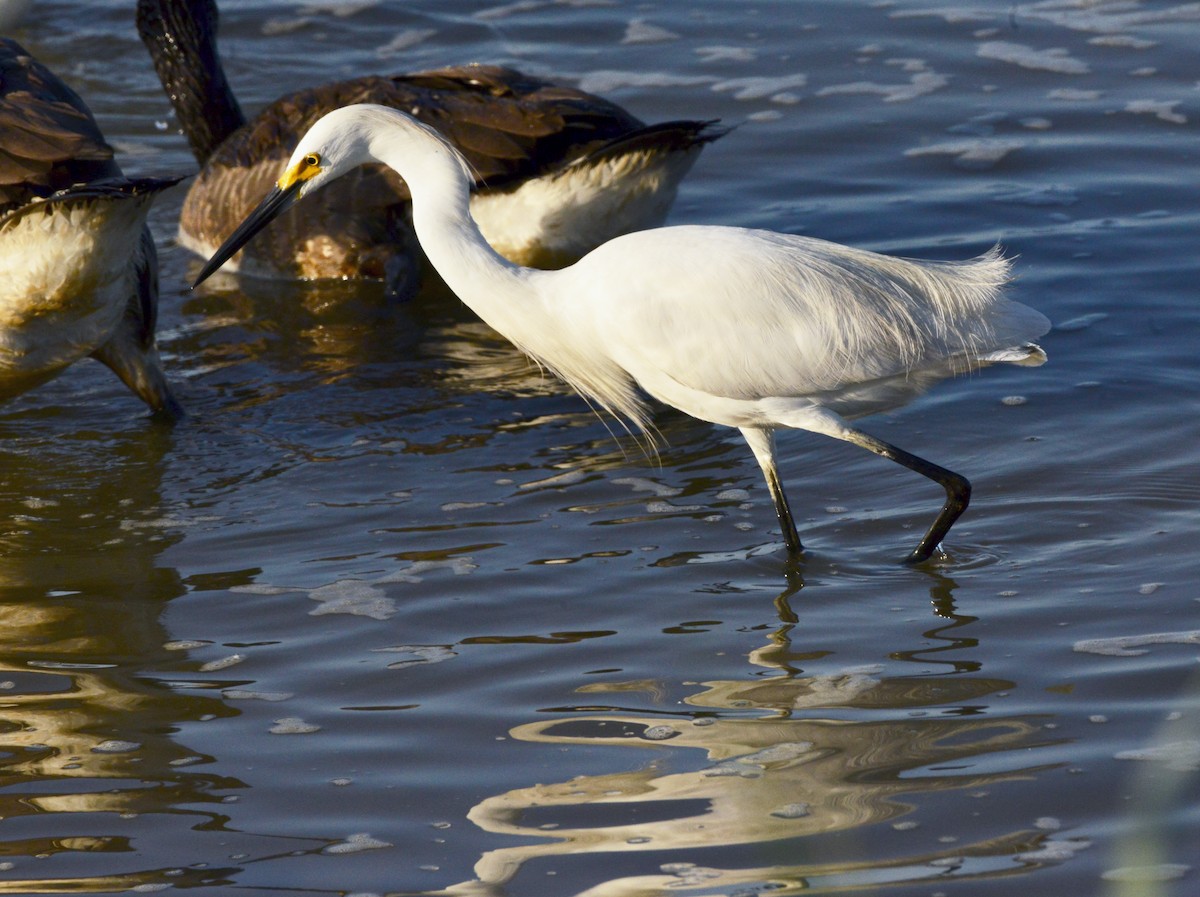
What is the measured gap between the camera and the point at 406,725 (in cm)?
424

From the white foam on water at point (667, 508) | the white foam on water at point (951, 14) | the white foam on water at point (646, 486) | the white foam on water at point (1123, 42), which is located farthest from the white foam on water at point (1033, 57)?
the white foam on water at point (667, 508)

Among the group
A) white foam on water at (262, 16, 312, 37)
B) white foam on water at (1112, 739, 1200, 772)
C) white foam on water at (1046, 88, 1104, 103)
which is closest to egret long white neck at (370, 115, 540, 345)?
white foam on water at (1112, 739, 1200, 772)

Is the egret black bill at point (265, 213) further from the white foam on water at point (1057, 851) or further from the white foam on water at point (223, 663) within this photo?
the white foam on water at point (1057, 851)

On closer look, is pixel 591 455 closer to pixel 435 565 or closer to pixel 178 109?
pixel 435 565

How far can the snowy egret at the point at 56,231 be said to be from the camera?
554 centimetres

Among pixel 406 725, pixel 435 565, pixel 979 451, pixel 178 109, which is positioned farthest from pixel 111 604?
pixel 178 109

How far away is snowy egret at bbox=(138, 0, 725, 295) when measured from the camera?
289 inches

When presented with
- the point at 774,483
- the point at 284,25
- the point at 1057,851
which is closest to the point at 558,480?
the point at 774,483

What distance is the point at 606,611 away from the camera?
490cm

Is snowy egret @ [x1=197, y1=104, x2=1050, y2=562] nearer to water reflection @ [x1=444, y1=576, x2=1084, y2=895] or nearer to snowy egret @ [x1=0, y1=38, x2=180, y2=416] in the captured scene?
snowy egret @ [x1=0, y1=38, x2=180, y2=416]

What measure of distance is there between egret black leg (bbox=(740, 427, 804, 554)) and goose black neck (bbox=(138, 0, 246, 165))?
17.2 feet

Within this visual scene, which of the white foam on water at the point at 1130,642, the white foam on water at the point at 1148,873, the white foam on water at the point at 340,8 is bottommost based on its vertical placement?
the white foam on water at the point at 1148,873

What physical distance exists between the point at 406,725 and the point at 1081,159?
20.7ft

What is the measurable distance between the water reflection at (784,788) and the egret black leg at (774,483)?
2.23 feet
